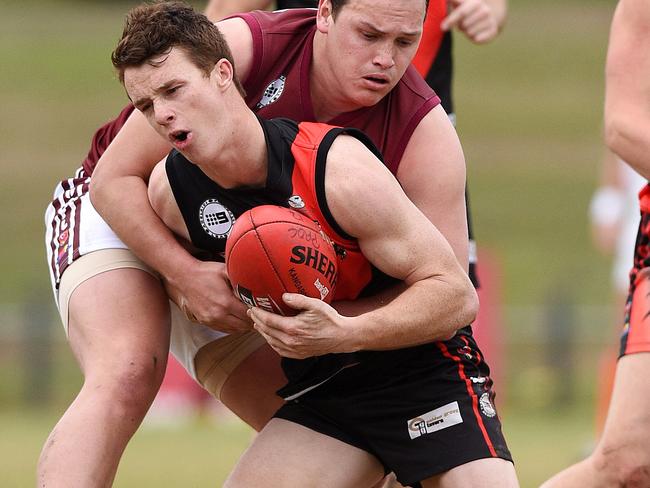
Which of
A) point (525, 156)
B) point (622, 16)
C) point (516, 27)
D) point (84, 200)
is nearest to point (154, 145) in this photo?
point (84, 200)

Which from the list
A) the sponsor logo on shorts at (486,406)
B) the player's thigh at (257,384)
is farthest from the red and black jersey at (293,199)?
the sponsor logo on shorts at (486,406)

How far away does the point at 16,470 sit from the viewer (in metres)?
8.58

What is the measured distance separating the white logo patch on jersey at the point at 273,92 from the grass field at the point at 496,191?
368cm

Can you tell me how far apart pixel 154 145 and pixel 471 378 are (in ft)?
4.46

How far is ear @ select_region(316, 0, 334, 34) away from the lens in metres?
4.67

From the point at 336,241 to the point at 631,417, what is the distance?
115cm

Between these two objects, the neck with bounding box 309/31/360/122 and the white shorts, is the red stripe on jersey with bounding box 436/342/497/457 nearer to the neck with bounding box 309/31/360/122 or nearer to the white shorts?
the white shorts

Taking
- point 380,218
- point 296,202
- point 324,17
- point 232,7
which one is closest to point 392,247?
point 380,218

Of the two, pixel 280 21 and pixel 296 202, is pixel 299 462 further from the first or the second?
pixel 280 21

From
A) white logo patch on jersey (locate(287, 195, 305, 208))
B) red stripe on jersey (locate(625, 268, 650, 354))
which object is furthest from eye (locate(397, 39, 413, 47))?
red stripe on jersey (locate(625, 268, 650, 354))

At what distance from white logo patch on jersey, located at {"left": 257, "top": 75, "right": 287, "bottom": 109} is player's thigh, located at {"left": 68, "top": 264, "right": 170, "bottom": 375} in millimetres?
746

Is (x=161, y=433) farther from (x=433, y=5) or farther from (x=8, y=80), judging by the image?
(x=8, y=80)

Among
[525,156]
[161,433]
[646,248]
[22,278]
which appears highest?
[646,248]

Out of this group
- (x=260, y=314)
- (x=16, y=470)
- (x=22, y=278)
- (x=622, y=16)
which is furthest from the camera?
(x=22, y=278)
